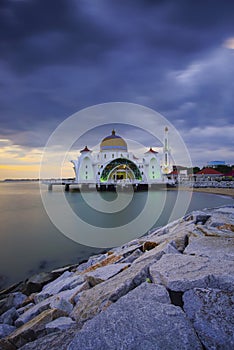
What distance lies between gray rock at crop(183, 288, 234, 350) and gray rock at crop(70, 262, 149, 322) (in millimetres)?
590

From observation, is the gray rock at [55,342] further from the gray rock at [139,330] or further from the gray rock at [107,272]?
the gray rock at [107,272]

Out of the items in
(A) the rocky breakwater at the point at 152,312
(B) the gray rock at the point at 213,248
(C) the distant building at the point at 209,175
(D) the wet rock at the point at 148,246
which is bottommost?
(D) the wet rock at the point at 148,246

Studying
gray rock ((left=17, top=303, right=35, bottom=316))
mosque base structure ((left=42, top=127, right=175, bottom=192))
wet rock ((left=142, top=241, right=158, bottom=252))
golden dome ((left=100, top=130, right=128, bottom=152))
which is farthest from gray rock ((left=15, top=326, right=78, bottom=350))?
golden dome ((left=100, top=130, right=128, bottom=152))

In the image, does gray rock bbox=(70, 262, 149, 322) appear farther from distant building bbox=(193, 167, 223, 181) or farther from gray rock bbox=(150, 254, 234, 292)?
distant building bbox=(193, 167, 223, 181)

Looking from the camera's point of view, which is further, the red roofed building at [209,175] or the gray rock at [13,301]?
the red roofed building at [209,175]

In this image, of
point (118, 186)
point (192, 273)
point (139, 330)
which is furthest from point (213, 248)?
point (118, 186)

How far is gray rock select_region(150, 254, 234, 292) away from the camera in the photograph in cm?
197

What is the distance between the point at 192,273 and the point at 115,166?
4172 cm

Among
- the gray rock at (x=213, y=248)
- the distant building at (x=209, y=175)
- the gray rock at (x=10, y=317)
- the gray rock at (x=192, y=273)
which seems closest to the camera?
the gray rock at (x=192, y=273)

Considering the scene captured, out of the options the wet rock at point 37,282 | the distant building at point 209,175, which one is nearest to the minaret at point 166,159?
the distant building at point 209,175

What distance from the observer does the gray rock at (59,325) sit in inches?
82.1

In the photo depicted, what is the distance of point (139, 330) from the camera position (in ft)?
4.91

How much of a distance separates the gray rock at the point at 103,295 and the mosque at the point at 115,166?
37.2m

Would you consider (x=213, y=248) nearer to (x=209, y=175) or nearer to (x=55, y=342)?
(x=55, y=342)
